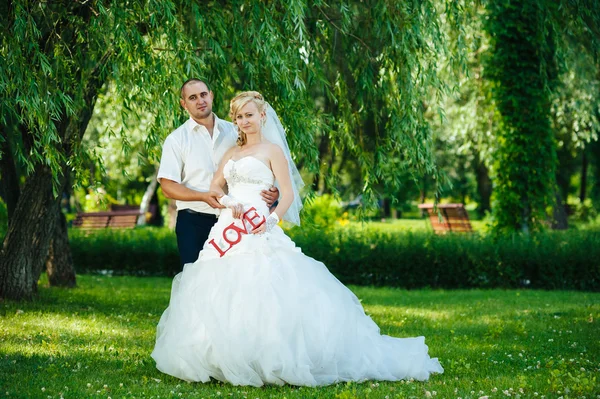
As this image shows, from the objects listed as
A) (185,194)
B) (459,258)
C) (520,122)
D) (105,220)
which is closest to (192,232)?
(185,194)

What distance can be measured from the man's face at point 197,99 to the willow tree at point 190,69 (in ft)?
2.75

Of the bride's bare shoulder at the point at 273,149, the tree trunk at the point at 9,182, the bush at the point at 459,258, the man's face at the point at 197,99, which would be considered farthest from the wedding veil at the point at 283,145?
the bush at the point at 459,258

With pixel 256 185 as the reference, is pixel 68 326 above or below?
below

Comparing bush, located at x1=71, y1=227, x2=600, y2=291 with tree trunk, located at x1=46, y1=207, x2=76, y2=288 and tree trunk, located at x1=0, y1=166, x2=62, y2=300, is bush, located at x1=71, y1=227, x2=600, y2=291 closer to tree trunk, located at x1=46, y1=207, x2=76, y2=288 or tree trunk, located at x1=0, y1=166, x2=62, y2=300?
tree trunk, located at x1=46, y1=207, x2=76, y2=288

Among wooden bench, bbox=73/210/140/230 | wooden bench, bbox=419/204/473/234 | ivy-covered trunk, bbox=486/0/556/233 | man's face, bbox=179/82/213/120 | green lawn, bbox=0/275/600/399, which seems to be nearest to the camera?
green lawn, bbox=0/275/600/399

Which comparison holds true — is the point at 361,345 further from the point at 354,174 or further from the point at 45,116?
the point at 354,174

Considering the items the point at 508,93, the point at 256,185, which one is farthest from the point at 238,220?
the point at 508,93

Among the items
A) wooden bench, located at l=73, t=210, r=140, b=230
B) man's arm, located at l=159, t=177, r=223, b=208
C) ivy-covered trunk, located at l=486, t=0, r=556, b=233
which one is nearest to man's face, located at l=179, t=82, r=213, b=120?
man's arm, located at l=159, t=177, r=223, b=208

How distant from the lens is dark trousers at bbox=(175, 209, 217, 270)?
5996 millimetres

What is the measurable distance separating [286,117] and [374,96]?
125cm

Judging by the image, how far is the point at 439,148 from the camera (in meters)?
30.6

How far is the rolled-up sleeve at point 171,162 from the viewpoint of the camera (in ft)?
19.4

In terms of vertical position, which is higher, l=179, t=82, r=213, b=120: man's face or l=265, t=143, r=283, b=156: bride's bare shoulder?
l=179, t=82, r=213, b=120: man's face

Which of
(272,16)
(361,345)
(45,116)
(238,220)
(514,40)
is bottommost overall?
(361,345)
